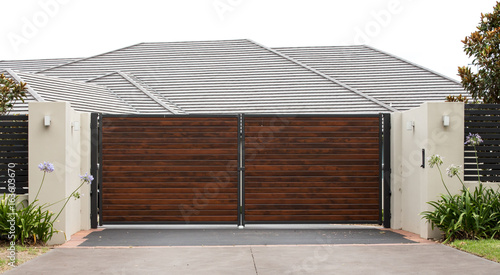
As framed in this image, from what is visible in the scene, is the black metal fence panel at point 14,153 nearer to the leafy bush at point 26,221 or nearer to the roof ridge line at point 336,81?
the leafy bush at point 26,221

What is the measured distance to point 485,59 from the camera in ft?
34.8

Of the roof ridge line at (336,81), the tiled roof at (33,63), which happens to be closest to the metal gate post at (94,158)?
the roof ridge line at (336,81)

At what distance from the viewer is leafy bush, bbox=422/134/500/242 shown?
8.62 m

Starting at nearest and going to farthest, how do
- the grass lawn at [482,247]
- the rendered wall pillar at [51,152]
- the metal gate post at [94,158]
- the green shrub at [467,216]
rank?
the grass lawn at [482,247] < the green shrub at [467,216] < the rendered wall pillar at [51,152] < the metal gate post at [94,158]

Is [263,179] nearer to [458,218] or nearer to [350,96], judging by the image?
[458,218]

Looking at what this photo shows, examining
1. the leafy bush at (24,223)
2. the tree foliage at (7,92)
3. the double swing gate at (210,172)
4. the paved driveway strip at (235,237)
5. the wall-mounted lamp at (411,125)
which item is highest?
the tree foliage at (7,92)

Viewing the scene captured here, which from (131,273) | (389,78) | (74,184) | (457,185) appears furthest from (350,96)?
(131,273)

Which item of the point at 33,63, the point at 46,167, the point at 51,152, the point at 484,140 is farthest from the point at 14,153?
the point at 33,63

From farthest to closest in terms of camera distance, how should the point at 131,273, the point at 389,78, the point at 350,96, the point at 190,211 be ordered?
the point at 389,78 → the point at 350,96 → the point at 190,211 → the point at 131,273

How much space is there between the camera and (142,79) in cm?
1897

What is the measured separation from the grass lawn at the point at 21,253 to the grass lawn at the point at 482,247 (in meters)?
6.18

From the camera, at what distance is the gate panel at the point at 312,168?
1018 cm

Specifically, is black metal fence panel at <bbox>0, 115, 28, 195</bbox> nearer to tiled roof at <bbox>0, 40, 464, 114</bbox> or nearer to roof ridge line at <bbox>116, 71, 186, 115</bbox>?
tiled roof at <bbox>0, 40, 464, 114</bbox>

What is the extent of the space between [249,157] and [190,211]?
57.9 inches
